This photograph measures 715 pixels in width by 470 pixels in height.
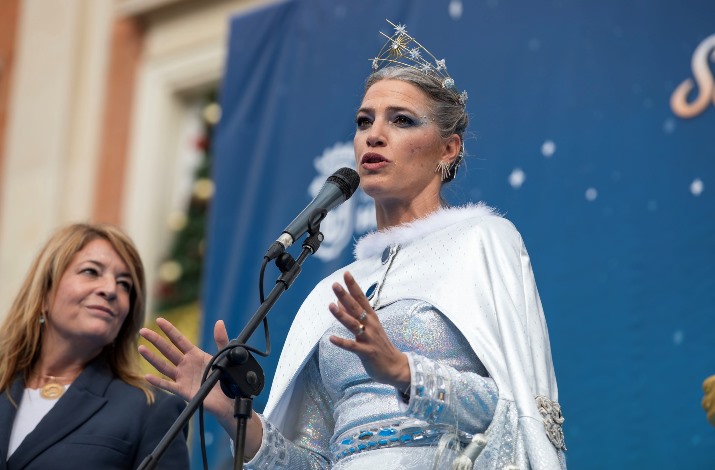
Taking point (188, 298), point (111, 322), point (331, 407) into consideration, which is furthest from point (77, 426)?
point (188, 298)

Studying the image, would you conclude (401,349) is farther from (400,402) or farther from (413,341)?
(400,402)

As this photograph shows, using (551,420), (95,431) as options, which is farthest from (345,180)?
(95,431)

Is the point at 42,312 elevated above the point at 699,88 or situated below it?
below

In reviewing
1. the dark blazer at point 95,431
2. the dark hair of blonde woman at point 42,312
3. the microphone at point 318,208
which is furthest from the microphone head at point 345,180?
the dark hair of blonde woman at point 42,312

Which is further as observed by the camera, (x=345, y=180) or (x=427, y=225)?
(x=427, y=225)

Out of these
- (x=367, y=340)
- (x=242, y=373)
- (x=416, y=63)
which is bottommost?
(x=242, y=373)

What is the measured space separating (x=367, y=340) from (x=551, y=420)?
551 mm

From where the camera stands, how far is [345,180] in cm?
332

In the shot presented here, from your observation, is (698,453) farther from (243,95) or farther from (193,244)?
(193,244)

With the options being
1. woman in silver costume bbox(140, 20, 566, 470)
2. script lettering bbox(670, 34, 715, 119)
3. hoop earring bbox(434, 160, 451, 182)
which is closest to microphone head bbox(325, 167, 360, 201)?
woman in silver costume bbox(140, 20, 566, 470)

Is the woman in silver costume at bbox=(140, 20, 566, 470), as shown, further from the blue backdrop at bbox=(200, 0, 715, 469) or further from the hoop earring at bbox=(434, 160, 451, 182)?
the blue backdrop at bbox=(200, 0, 715, 469)

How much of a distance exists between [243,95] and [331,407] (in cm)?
273

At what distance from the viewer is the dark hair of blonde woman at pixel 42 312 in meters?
4.41

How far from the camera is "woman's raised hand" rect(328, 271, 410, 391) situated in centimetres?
293
